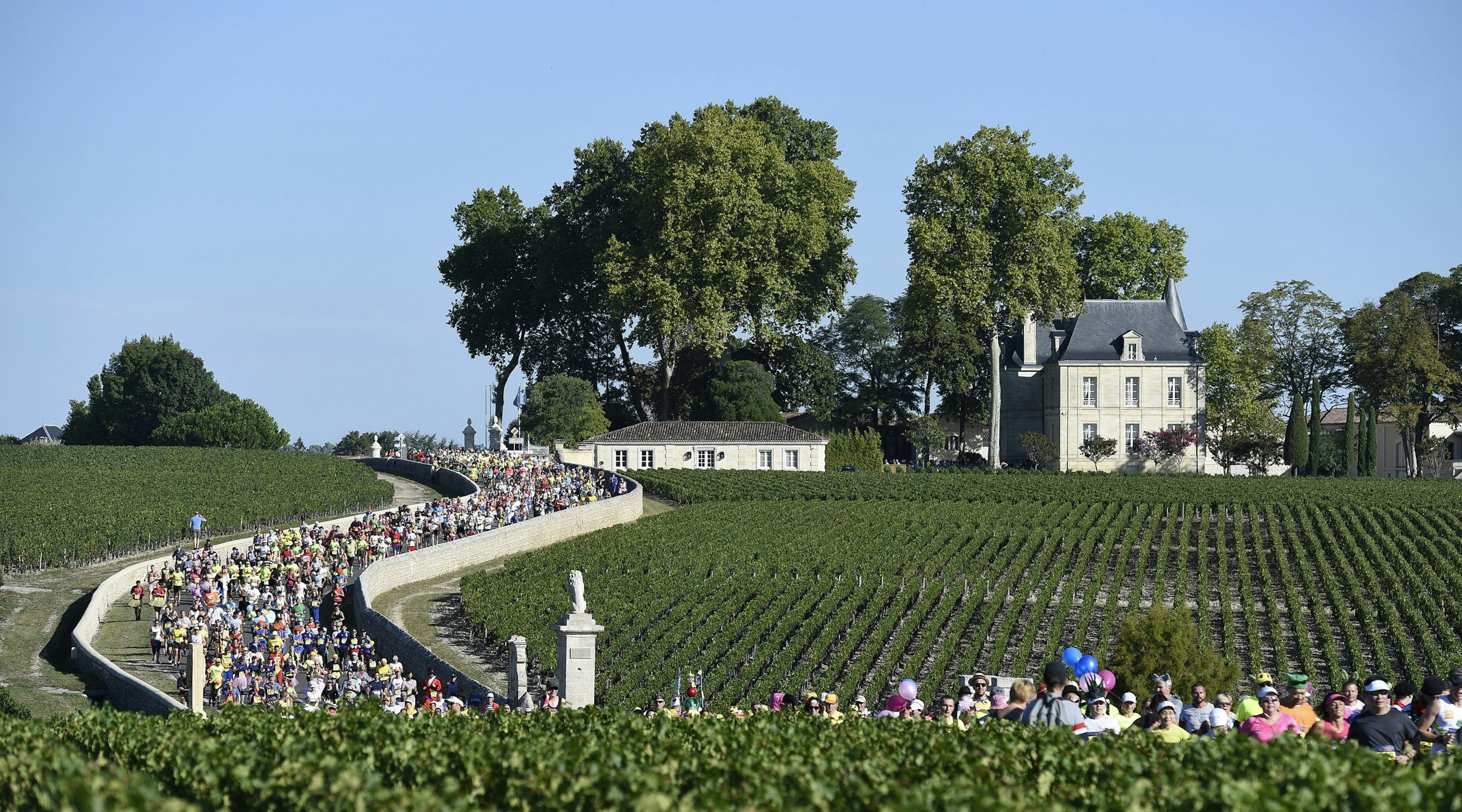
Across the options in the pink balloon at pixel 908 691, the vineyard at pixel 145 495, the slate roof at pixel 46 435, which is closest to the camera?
the pink balloon at pixel 908 691

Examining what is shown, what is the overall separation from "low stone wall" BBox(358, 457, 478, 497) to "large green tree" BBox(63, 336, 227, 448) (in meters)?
24.6

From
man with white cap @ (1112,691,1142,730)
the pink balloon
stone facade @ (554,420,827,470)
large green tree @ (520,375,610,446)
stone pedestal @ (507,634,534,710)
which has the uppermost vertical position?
large green tree @ (520,375,610,446)

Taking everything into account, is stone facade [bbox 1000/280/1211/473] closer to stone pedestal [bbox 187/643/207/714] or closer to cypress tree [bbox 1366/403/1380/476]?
cypress tree [bbox 1366/403/1380/476]

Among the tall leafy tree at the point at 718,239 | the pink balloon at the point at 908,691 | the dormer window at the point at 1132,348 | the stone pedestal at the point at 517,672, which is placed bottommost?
the stone pedestal at the point at 517,672

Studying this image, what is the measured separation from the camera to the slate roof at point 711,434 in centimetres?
6894

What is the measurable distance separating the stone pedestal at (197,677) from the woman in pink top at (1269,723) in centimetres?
1708

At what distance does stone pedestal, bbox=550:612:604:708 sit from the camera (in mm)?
21906

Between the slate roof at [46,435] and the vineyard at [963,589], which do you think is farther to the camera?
the slate roof at [46,435]

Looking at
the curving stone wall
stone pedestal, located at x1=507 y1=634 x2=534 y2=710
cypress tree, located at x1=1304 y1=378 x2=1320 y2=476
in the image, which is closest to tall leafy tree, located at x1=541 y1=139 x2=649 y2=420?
the curving stone wall

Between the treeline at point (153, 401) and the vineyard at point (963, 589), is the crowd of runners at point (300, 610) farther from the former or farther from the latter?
the treeline at point (153, 401)

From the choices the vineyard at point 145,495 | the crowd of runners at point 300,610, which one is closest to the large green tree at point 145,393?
the vineyard at point 145,495

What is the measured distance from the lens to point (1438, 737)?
12.1 meters

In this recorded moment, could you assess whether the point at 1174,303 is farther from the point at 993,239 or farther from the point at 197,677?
the point at 197,677

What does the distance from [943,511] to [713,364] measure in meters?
29.8
